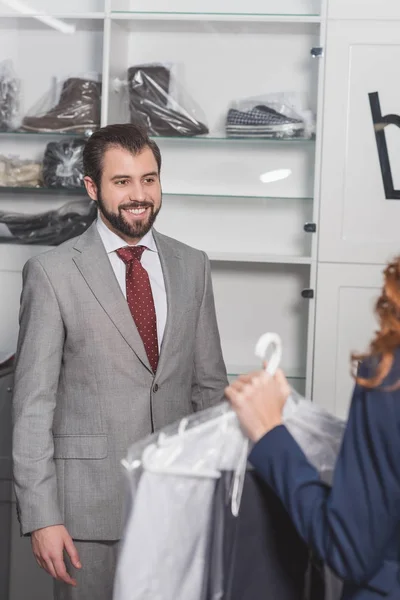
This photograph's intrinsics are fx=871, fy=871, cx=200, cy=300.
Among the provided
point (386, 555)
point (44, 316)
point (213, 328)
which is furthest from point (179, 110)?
point (386, 555)

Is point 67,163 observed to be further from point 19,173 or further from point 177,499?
point 177,499

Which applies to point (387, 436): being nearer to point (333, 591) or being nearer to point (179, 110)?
point (333, 591)

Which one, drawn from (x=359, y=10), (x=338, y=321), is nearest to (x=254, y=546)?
(x=338, y=321)

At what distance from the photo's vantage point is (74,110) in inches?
127

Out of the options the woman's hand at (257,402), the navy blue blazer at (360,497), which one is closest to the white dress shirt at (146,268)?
the woman's hand at (257,402)

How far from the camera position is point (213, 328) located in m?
2.29

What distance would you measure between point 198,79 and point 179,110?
0.22 meters

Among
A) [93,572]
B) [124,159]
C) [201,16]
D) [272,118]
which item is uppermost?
[201,16]

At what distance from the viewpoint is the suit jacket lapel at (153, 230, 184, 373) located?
2.12 metres

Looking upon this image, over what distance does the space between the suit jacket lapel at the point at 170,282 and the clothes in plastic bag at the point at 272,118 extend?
1.05 metres

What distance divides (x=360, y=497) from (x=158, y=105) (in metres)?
2.37

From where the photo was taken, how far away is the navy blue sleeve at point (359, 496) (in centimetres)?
110

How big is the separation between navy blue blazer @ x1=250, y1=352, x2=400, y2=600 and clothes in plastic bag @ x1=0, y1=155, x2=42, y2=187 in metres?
2.31

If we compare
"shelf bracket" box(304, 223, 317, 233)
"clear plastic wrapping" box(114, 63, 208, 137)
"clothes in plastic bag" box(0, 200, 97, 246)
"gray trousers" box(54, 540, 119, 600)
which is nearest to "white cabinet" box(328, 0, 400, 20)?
"clear plastic wrapping" box(114, 63, 208, 137)
